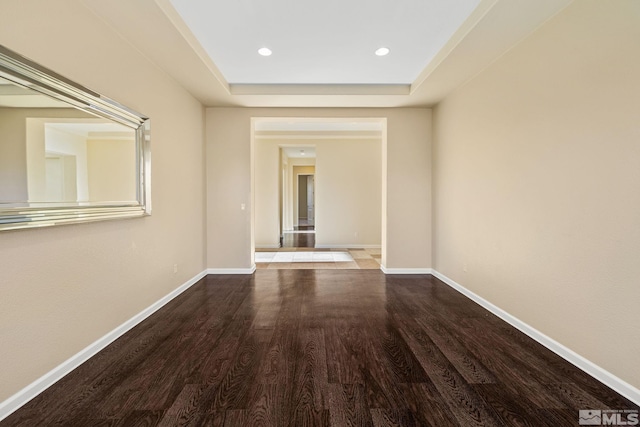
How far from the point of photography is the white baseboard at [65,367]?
1.59 meters

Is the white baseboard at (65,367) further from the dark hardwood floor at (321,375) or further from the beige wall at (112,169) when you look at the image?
the beige wall at (112,169)

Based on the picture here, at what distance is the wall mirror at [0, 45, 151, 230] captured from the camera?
5.13 ft

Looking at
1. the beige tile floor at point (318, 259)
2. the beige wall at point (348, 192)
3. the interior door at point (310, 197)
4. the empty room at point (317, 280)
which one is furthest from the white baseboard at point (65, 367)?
the interior door at point (310, 197)

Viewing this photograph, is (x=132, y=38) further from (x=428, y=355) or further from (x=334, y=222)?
(x=334, y=222)

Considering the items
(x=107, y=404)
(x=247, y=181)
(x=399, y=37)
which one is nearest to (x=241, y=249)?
(x=247, y=181)

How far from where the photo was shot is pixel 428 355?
2168 millimetres

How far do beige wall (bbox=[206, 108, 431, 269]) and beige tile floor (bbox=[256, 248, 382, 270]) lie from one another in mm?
767

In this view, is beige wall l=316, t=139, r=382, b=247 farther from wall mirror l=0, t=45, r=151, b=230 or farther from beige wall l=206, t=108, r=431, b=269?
wall mirror l=0, t=45, r=151, b=230

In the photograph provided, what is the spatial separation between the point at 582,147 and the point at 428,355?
1.85 meters

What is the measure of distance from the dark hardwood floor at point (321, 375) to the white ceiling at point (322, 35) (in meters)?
2.77

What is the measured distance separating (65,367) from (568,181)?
378cm

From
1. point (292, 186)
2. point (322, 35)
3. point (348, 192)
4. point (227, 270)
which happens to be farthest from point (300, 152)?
point (322, 35)

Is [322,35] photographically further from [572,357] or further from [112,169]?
[572,357]

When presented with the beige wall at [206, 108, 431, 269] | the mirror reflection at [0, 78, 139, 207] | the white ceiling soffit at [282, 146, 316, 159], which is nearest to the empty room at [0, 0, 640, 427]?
the mirror reflection at [0, 78, 139, 207]
